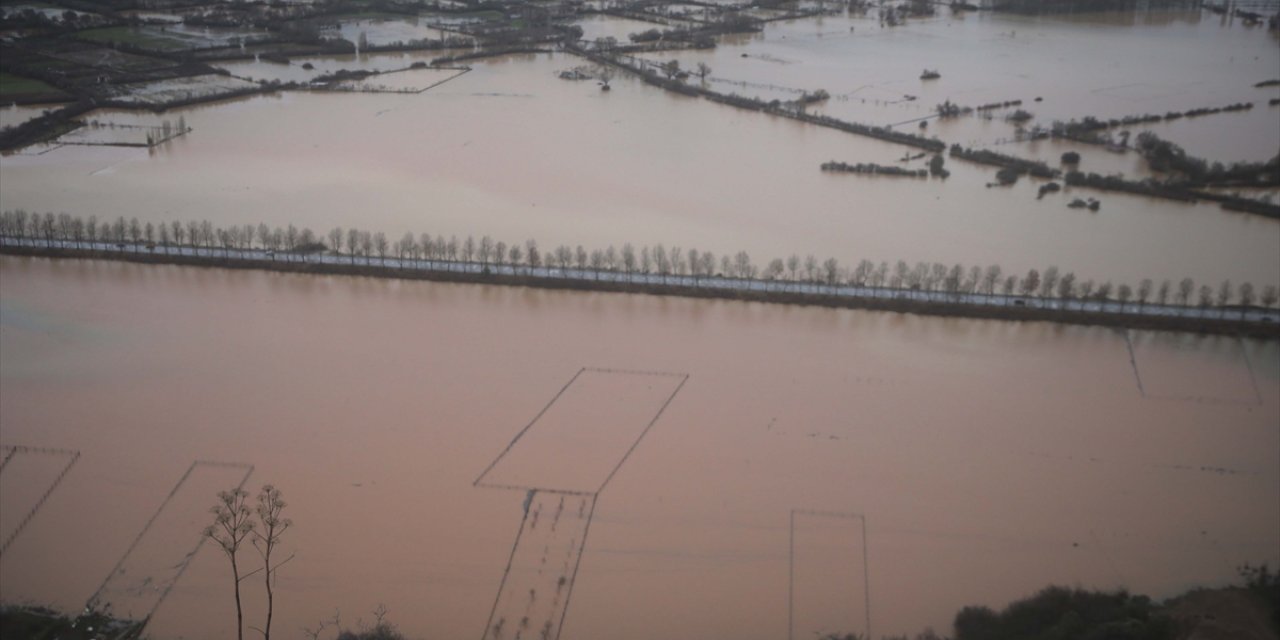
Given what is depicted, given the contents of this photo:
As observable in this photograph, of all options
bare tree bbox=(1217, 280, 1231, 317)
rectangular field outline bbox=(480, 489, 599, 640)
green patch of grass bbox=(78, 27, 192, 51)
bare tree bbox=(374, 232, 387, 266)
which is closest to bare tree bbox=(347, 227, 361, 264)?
bare tree bbox=(374, 232, 387, 266)

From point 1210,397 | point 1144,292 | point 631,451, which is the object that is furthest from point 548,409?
point 1144,292

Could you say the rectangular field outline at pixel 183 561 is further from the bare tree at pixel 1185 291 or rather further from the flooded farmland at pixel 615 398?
the bare tree at pixel 1185 291

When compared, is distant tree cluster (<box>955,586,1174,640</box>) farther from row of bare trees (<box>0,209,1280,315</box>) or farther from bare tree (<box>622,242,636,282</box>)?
bare tree (<box>622,242,636,282</box>)

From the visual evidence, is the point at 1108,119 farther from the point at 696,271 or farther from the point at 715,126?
the point at 696,271

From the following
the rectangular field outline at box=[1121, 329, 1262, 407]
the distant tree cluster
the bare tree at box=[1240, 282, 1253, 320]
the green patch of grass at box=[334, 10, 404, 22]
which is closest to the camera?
the distant tree cluster

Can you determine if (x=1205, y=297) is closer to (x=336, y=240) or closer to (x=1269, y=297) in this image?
(x=1269, y=297)
